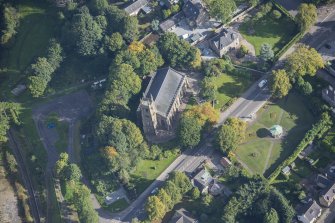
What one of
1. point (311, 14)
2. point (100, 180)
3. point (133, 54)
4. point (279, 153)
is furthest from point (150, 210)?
point (311, 14)

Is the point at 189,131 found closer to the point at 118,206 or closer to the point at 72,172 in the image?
the point at 118,206

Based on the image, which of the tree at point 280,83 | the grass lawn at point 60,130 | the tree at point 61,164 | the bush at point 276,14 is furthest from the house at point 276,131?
the grass lawn at point 60,130

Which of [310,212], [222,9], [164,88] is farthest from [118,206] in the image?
[222,9]

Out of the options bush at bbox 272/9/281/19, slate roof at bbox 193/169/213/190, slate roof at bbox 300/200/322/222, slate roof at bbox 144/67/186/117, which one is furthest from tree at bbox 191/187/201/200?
bush at bbox 272/9/281/19

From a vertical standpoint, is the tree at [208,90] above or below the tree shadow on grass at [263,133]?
above

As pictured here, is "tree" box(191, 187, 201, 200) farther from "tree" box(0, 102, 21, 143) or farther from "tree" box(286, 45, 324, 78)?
"tree" box(0, 102, 21, 143)

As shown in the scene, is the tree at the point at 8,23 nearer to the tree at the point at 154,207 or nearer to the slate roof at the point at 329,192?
the tree at the point at 154,207
